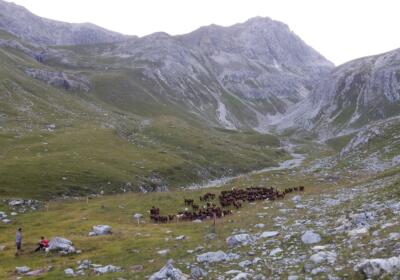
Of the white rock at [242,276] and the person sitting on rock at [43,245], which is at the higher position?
the white rock at [242,276]

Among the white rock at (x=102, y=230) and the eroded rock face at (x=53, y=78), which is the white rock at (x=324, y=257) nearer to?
the white rock at (x=102, y=230)

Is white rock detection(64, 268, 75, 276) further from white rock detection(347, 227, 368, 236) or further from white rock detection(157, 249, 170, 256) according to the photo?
white rock detection(347, 227, 368, 236)

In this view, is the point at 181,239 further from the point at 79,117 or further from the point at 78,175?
the point at 79,117

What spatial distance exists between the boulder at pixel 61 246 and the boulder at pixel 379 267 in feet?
85.6

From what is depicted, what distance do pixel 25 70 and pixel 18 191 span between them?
449 ft

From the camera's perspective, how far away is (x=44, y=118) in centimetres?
12875

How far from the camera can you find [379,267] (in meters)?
16.0

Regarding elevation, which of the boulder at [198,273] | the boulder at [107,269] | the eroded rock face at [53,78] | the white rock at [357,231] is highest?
the eroded rock face at [53,78]

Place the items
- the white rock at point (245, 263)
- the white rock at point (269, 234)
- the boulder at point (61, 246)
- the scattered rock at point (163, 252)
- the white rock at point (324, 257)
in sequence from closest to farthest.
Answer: the white rock at point (324, 257)
the white rock at point (245, 263)
the white rock at point (269, 234)
the scattered rock at point (163, 252)
the boulder at point (61, 246)

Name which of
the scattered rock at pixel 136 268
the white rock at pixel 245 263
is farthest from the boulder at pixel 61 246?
the white rock at pixel 245 263

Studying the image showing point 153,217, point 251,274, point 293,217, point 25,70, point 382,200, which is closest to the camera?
point 251,274

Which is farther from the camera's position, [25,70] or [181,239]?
[25,70]

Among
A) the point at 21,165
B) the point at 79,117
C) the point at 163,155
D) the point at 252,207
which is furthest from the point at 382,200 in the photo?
the point at 79,117

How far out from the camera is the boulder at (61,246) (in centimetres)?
3562
